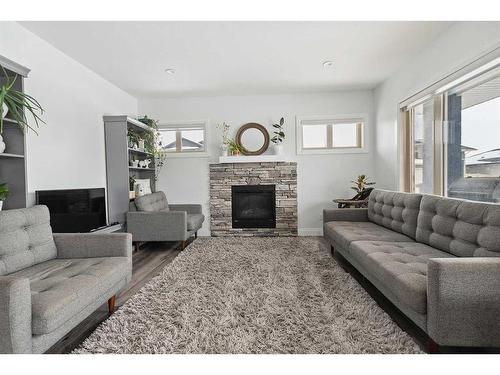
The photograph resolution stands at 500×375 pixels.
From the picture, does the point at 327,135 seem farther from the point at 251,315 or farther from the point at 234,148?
the point at 251,315

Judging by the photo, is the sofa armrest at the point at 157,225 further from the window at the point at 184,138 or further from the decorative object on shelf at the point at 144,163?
the window at the point at 184,138

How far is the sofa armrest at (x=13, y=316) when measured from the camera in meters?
1.27

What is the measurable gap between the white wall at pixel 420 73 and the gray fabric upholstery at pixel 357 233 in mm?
1117

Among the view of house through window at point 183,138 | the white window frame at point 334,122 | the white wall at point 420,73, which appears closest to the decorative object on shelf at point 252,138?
the white window frame at point 334,122

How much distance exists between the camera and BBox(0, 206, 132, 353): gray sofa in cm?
130

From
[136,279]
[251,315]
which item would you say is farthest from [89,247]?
[251,315]

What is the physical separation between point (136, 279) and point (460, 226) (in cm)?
295

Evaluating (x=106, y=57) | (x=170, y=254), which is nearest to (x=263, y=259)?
(x=170, y=254)

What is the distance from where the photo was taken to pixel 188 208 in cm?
495

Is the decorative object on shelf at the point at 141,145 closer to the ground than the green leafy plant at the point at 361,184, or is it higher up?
higher up

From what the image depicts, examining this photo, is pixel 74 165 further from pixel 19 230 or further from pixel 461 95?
pixel 461 95

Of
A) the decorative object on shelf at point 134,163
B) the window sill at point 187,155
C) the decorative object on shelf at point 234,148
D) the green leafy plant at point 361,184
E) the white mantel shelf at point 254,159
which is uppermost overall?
the decorative object on shelf at point 234,148

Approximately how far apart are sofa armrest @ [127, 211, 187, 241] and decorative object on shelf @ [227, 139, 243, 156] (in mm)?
1596

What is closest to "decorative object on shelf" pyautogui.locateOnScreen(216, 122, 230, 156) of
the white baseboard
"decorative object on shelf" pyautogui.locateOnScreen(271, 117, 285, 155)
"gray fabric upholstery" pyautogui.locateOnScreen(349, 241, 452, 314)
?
"decorative object on shelf" pyautogui.locateOnScreen(271, 117, 285, 155)
